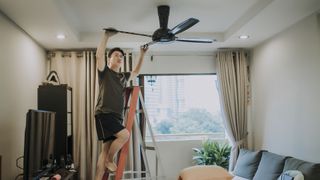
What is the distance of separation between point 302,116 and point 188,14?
183 cm

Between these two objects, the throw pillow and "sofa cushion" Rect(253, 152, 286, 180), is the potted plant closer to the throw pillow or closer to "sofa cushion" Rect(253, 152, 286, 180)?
"sofa cushion" Rect(253, 152, 286, 180)

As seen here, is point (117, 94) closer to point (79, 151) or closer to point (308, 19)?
point (79, 151)

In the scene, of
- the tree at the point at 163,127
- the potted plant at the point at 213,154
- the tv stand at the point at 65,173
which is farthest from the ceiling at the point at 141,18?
the tv stand at the point at 65,173

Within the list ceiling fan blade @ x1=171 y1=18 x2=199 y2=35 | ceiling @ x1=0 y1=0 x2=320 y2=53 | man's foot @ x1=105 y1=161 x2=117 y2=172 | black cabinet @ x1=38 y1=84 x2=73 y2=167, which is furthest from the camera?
black cabinet @ x1=38 y1=84 x2=73 y2=167

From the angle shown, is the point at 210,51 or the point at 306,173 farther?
the point at 210,51

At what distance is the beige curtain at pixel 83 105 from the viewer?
4.70 meters

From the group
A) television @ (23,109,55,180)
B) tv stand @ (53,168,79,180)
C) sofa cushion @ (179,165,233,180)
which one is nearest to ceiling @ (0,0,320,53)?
television @ (23,109,55,180)

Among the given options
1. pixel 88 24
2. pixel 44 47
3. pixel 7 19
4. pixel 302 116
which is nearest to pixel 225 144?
pixel 302 116

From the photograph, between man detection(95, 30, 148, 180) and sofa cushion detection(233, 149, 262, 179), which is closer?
man detection(95, 30, 148, 180)

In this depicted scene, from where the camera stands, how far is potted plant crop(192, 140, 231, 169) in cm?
491

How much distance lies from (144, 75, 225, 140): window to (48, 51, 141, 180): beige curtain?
2.21ft

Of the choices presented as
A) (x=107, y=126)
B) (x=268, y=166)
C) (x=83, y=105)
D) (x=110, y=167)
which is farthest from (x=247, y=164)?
(x=83, y=105)

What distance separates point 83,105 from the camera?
15.6 feet

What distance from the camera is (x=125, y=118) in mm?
3779
